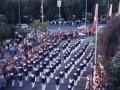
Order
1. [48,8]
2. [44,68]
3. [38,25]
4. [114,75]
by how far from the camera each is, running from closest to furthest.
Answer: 1. [114,75]
2. [44,68]
3. [38,25]
4. [48,8]

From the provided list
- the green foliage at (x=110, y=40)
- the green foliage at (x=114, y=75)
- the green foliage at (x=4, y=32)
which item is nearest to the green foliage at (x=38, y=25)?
the green foliage at (x=4, y=32)

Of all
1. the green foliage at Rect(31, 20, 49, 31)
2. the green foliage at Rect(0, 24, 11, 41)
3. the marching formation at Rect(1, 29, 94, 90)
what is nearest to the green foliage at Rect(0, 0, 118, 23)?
the green foliage at Rect(31, 20, 49, 31)

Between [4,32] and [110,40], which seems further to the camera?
[4,32]

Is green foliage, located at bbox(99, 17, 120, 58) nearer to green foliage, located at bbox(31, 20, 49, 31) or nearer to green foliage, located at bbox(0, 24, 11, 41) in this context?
green foliage, located at bbox(0, 24, 11, 41)

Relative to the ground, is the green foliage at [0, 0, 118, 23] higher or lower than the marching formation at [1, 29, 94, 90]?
higher

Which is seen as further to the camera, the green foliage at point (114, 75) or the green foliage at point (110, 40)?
the green foliage at point (110, 40)

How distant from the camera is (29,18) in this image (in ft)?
149

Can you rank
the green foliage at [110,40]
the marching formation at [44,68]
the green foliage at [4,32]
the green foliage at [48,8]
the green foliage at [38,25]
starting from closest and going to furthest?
the green foliage at [110,40] → the marching formation at [44,68] → the green foliage at [4,32] → the green foliage at [38,25] → the green foliage at [48,8]

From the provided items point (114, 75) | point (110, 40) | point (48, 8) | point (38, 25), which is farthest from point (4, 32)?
point (48, 8)

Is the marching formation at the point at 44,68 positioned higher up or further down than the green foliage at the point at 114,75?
further down

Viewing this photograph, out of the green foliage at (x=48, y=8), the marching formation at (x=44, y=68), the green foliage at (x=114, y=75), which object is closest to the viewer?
the green foliage at (x=114, y=75)

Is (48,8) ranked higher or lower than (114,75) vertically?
higher

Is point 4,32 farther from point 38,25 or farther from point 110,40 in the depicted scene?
point 110,40

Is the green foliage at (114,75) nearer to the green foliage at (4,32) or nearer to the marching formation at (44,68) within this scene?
the marching formation at (44,68)
